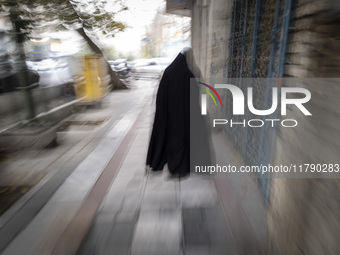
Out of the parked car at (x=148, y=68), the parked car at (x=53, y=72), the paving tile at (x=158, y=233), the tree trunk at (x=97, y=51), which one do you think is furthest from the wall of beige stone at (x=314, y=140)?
the parked car at (x=148, y=68)

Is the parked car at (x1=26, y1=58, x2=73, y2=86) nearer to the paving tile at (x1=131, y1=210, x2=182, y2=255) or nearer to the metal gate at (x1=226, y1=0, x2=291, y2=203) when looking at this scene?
the metal gate at (x1=226, y1=0, x2=291, y2=203)

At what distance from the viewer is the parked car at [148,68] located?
71.8 ft

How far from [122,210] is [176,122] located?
4.51ft

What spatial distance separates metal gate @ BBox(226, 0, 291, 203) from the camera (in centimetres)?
300

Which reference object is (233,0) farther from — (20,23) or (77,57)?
(77,57)

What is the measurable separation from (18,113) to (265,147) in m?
7.77

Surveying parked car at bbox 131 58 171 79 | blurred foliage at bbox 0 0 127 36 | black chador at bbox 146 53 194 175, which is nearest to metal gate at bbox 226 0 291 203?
black chador at bbox 146 53 194 175

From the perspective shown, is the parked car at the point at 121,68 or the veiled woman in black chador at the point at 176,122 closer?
the veiled woman in black chador at the point at 176,122

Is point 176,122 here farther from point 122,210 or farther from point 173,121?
point 122,210

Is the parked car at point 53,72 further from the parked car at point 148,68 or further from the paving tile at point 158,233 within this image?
the parked car at point 148,68

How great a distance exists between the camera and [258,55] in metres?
3.97

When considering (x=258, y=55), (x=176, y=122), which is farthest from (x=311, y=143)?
(x=258, y=55)

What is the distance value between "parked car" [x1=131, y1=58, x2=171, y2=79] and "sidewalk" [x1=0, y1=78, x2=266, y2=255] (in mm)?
16834

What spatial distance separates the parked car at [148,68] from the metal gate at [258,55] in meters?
16.0
